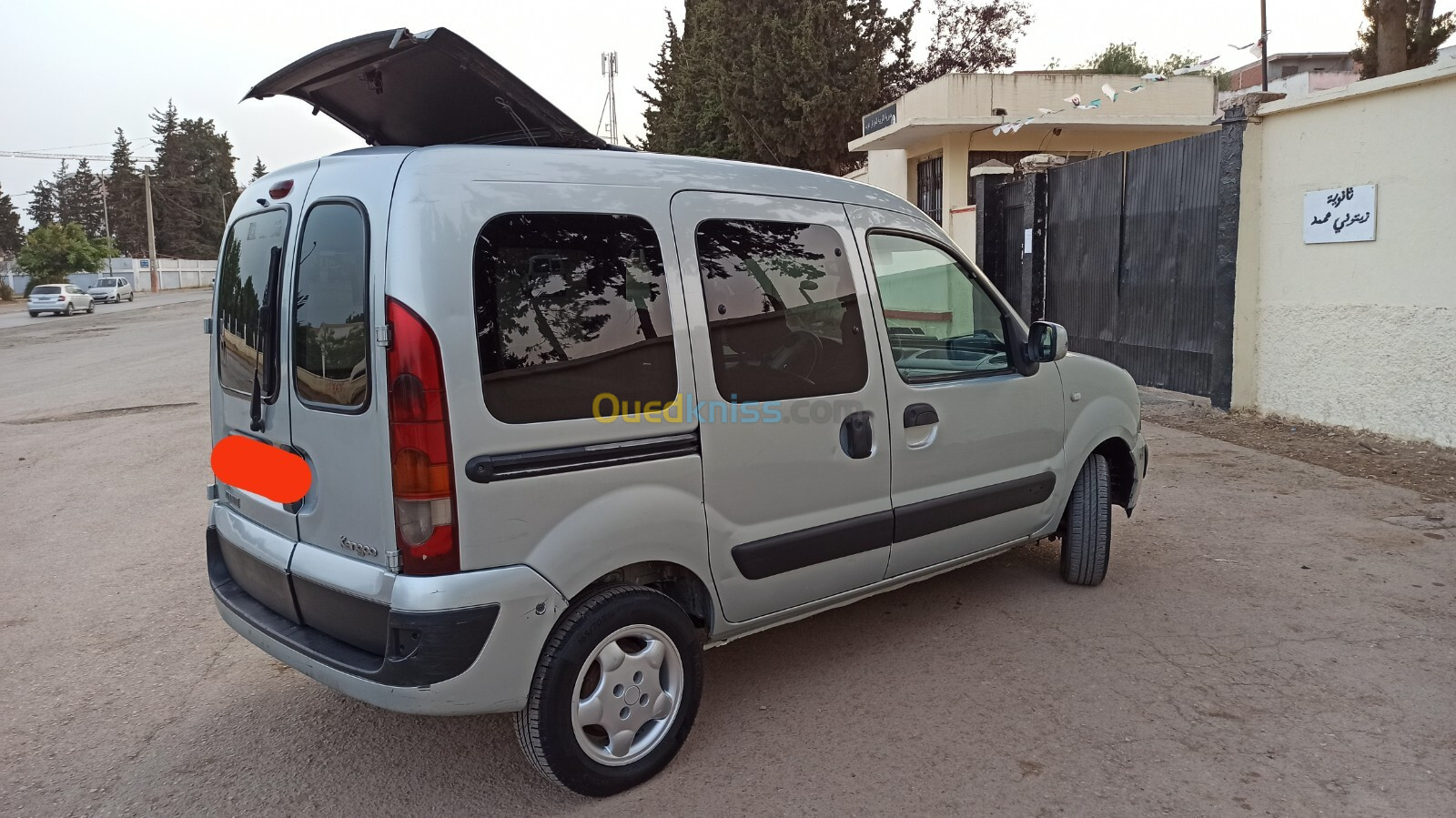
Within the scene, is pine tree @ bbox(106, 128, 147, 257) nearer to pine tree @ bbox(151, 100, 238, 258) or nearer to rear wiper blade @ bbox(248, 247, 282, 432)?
pine tree @ bbox(151, 100, 238, 258)

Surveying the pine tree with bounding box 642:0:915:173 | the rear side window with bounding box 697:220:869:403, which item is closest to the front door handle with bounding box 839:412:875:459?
the rear side window with bounding box 697:220:869:403

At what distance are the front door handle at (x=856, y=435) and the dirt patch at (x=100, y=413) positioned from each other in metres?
10.2

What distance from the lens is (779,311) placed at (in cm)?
340

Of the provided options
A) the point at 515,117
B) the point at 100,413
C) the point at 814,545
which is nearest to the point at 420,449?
the point at 515,117

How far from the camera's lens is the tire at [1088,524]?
457cm

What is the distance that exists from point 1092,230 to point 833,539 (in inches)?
353

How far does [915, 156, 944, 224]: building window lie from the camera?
1894 cm

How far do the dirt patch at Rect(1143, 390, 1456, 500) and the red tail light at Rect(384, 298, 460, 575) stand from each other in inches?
246

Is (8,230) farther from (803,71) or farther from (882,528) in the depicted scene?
(882,528)

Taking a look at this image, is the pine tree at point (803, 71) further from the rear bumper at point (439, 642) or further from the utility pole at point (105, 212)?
the utility pole at point (105, 212)

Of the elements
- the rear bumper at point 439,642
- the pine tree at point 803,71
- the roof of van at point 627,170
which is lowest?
the rear bumper at point 439,642

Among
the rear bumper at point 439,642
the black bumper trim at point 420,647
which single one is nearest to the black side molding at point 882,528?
the rear bumper at point 439,642

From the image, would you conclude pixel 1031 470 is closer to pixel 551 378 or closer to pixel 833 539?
pixel 833 539

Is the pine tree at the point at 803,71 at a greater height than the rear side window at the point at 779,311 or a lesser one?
greater
